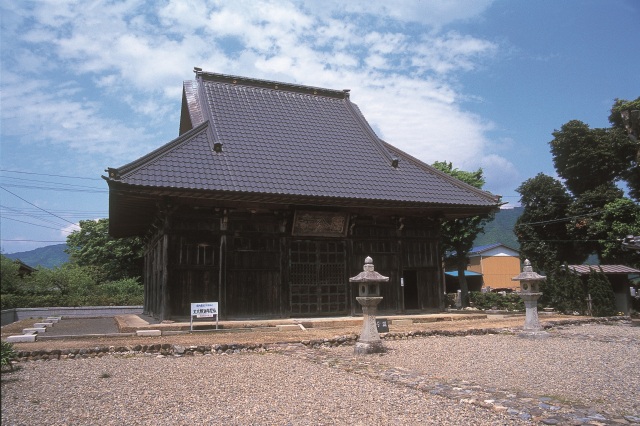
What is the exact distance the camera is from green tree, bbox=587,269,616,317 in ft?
55.5

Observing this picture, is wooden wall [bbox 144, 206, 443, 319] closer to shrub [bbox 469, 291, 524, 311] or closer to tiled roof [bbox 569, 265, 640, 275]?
tiled roof [bbox 569, 265, 640, 275]

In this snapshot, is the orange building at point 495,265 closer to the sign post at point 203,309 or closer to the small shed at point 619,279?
the small shed at point 619,279

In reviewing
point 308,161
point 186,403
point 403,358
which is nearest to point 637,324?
point 403,358

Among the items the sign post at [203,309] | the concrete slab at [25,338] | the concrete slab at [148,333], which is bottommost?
the concrete slab at [148,333]

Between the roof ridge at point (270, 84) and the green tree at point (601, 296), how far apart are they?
40.5ft

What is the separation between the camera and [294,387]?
236 inches

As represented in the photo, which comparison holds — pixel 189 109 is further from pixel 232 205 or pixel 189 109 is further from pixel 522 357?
pixel 522 357

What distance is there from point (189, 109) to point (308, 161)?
17.9 ft

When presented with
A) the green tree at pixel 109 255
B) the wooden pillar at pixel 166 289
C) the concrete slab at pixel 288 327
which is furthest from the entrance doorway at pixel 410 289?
the green tree at pixel 109 255

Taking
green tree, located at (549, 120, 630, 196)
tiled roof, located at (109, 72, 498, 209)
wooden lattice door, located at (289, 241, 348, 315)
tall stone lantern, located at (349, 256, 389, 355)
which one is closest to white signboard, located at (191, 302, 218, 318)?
tiled roof, located at (109, 72, 498, 209)

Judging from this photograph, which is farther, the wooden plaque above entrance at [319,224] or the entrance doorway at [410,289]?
the entrance doorway at [410,289]

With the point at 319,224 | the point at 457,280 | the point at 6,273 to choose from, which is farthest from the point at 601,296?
the point at 457,280

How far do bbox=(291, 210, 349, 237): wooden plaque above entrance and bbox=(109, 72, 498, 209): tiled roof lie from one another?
96cm

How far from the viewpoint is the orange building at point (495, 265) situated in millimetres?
48656
